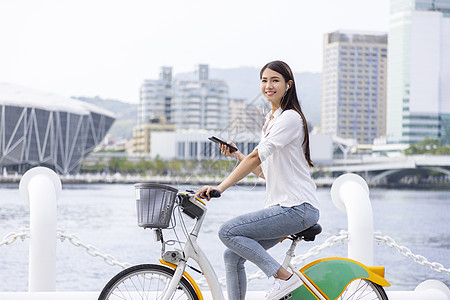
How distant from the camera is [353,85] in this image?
142m

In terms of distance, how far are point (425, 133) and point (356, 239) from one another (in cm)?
10139

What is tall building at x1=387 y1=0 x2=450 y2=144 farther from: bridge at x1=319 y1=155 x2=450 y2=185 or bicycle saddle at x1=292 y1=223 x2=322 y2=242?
bicycle saddle at x1=292 y1=223 x2=322 y2=242

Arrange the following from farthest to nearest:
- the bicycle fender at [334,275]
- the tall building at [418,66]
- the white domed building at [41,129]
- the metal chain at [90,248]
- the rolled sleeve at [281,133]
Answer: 1. the tall building at [418,66]
2. the white domed building at [41,129]
3. the metal chain at [90,248]
4. the bicycle fender at [334,275]
5. the rolled sleeve at [281,133]

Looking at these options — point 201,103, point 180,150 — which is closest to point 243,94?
point 201,103

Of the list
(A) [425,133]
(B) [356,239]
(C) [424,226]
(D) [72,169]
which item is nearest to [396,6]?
Answer: (A) [425,133]

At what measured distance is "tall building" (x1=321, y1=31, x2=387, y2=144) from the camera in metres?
139

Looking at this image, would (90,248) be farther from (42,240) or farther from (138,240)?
(138,240)

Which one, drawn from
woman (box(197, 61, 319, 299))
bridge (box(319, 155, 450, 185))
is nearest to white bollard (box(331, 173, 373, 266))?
woman (box(197, 61, 319, 299))

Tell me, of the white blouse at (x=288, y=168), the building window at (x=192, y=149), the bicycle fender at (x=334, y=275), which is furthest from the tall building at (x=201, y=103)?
the white blouse at (x=288, y=168)

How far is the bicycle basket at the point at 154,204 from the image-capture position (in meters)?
2.70

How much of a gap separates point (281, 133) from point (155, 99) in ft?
429

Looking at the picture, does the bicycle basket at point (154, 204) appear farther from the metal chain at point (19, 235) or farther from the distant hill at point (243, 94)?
the distant hill at point (243, 94)

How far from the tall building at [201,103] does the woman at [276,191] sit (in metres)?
124

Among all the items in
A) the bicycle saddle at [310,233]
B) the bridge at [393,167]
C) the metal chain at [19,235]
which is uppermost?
the bicycle saddle at [310,233]
